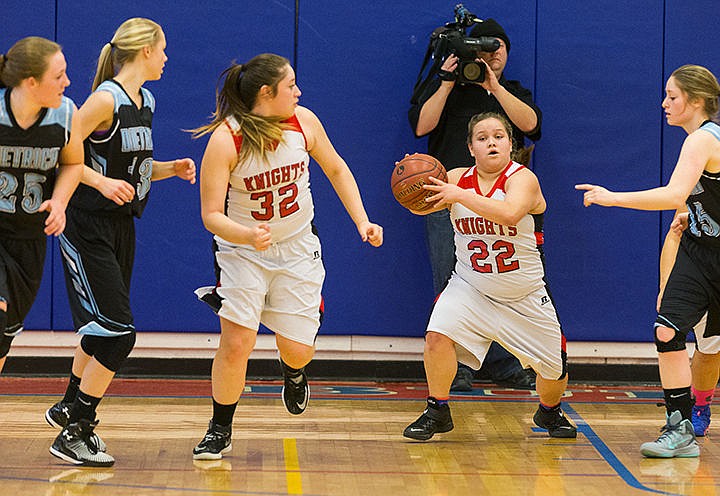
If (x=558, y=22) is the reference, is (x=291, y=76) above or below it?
below

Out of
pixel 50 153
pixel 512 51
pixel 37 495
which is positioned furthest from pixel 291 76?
pixel 512 51

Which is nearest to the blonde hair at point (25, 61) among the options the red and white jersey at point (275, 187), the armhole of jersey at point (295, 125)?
the red and white jersey at point (275, 187)

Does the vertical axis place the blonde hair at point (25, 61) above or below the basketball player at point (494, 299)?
above

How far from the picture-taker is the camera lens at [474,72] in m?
6.28

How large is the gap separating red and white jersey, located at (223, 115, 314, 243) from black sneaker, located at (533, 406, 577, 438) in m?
1.54

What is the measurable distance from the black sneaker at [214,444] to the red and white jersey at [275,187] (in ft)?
2.83

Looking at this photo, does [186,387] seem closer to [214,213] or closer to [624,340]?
[214,213]

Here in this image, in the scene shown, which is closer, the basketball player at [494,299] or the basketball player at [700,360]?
the basketball player at [494,299]

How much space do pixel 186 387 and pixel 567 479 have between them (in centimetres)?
276

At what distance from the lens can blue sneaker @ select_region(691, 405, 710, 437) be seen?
5.41 meters

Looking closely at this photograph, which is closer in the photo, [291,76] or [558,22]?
[291,76]

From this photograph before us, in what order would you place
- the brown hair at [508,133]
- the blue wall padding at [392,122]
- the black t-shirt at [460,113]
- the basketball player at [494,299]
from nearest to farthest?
1. the basketball player at [494,299]
2. the brown hair at [508,133]
3. the black t-shirt at [460,113]
4. the blue wall padding at [392,122]

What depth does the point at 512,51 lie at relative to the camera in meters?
6.82

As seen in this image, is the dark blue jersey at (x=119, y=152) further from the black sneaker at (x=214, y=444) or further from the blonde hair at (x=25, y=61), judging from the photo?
the black sneaker at (x=214, y=444)
